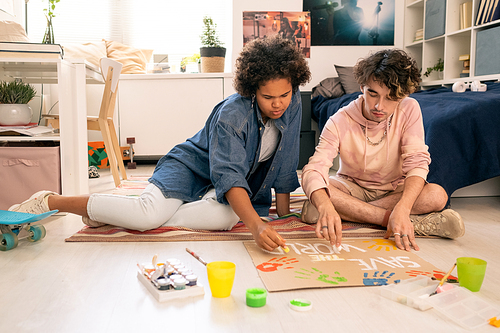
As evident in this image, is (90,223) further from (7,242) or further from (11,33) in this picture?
(11,33)

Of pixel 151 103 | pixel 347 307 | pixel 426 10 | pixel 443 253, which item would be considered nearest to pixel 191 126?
pixel 151 103

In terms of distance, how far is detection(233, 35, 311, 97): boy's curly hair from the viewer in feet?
4.76

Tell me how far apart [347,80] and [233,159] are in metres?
2.67

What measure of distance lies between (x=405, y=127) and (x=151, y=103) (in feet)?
9.23

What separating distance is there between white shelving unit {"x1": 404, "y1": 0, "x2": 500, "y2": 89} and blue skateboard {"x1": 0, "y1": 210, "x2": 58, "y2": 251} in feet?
10.0

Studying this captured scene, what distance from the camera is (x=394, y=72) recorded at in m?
1.48

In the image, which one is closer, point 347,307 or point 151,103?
point 347,307

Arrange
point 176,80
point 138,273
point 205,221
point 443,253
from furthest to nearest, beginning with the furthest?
point 176,80 → point 205,221 → point 443,253 → point 138,273

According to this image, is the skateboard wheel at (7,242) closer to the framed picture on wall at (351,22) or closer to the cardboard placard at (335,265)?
the cardboard placard at (335,265)

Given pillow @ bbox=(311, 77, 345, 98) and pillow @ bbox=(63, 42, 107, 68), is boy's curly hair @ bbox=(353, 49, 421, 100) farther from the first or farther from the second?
pillow @ bbox=(63, 42, 107, 68)

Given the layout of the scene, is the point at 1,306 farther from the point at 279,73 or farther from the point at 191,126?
the point at 191,126

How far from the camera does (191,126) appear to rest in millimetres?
4074

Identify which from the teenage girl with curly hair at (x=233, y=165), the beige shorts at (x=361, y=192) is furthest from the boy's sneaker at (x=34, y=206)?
the beige shorts at (x=361, y=192)

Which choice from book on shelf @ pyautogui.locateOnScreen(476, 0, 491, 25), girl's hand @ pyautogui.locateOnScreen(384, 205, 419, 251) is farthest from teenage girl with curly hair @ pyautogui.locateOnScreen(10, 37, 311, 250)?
book on shelf @ pyautogui.locateOnScreen(476, 0, 491, 25)
